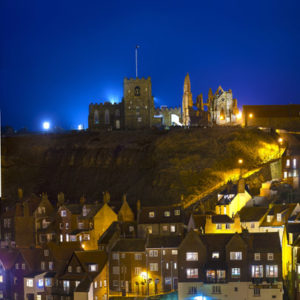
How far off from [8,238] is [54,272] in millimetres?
16856

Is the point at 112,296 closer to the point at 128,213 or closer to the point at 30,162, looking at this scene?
the point at 128,213

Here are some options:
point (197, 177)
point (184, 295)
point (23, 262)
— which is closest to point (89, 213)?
point (23, 262)

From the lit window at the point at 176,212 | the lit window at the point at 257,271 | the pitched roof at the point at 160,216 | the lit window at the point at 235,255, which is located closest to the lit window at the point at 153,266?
the lit window at the point at 235,255

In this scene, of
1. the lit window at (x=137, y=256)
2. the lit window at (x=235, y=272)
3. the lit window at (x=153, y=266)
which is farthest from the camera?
the lit window at (x=137, y=256)

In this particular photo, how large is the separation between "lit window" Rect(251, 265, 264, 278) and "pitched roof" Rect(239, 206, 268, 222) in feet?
34.4

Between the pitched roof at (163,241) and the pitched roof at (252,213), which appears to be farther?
the pitched roof at (252,213)

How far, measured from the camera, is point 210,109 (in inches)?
5290

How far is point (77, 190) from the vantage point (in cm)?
11681

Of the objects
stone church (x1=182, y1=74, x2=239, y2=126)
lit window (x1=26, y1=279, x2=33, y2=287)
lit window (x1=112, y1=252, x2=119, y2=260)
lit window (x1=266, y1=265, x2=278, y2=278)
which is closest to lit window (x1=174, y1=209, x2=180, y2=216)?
lit window (x1=112, y1=252, x2=119, y2=260)

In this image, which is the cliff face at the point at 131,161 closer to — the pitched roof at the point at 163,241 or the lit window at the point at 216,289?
the pitched roof at the point at 163,241

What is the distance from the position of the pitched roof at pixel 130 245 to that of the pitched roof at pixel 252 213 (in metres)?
12.3

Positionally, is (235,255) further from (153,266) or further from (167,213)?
(167,213)

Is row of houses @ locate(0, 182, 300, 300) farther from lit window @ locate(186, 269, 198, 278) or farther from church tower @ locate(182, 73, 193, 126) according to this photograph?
church tower @ locate(182, 73, 193, 126)

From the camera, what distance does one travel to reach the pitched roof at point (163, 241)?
66.4m
